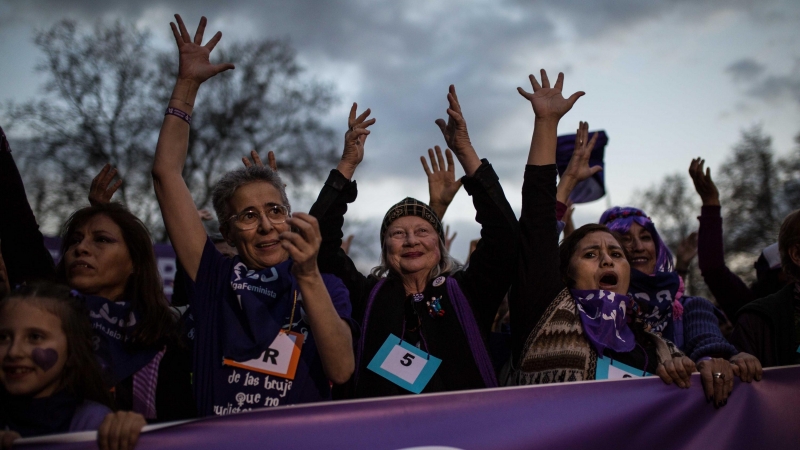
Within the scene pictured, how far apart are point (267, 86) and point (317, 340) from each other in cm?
2032

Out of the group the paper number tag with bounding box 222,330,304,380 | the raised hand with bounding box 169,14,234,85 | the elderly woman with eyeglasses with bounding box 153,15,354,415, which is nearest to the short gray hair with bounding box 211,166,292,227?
the elderly woman with eyeglasses with bounding box 153,15,354,415

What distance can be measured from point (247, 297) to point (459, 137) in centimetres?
139

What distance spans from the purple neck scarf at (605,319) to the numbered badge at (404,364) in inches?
25.5

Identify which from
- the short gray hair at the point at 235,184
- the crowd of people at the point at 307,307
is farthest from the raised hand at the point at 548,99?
the short gray hair at the point at 235,184

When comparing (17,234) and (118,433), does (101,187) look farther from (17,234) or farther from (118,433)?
(118,433)

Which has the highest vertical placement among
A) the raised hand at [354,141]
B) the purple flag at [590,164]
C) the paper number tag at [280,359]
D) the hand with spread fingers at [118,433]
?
the purple flag at [590,164]

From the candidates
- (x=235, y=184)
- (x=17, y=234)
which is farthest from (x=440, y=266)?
(x=17, y=234)

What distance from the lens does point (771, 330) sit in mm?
3270

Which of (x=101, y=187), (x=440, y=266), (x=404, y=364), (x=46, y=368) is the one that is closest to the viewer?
(x=46, y=368)

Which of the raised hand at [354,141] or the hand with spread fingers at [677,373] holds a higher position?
the raised hand at [354,141]

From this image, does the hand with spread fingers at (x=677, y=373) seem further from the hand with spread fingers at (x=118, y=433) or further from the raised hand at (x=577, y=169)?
the hand with spread fingers at (x=118, y=433)

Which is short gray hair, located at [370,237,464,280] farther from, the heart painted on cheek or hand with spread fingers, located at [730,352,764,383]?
the heart painted on cheek

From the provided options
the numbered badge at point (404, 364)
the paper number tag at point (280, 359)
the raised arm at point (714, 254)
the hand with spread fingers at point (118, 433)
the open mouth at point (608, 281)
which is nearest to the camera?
the hand with spread fingers at point (118, 433)

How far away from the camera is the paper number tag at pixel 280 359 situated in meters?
2.61
